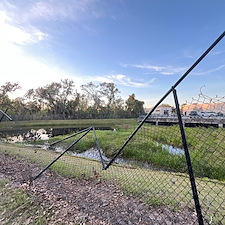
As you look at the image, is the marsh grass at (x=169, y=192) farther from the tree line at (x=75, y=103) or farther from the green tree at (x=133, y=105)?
the green tree at (x=133, y=105)

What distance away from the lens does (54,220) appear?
234 cm

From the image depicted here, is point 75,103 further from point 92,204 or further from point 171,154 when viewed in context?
point 92,204

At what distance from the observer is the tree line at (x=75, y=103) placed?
4016 cm

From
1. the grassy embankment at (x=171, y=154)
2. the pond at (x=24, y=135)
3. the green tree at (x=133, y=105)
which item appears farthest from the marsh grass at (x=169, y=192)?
the green tree at (x=133, y=105)

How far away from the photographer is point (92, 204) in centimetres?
280

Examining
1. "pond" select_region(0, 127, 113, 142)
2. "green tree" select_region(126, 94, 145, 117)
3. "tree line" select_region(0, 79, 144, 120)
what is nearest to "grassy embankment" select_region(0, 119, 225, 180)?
"pond" select_region(0, 127, 113, 142)

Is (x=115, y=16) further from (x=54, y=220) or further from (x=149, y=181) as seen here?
(x=54, y=220)

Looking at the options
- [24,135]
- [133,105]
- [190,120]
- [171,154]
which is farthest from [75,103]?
[190,120]

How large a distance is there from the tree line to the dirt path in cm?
3703

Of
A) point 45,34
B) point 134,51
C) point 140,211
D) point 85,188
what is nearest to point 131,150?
point 85,188

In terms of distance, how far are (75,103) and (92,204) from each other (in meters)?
43.2

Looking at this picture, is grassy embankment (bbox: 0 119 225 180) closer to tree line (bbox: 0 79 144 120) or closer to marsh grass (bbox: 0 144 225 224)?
marsh grass (bbox: 0 144 225 224)

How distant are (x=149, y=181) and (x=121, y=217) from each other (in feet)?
5.70

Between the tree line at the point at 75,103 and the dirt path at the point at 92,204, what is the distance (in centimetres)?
3703
